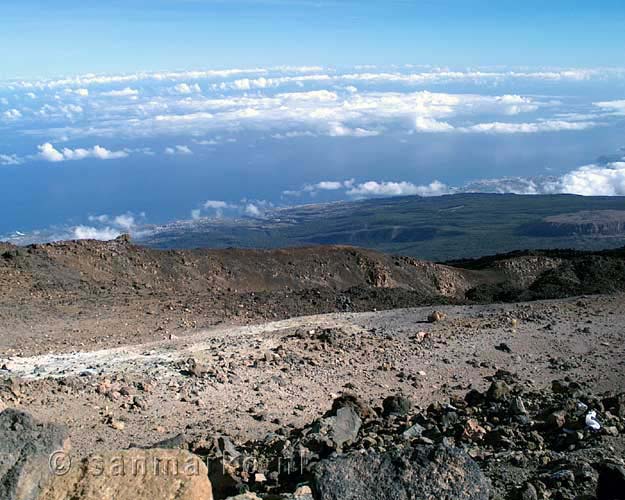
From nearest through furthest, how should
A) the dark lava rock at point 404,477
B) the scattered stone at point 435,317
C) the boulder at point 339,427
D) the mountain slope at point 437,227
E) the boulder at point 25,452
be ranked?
the boulder at point 25,452 → the dark lava rock at point 404,477 → the boulder at point 339,427 → the scattered stone at point 435,317 → the mountain slope at point 437,227

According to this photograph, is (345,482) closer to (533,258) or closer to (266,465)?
(266,465)

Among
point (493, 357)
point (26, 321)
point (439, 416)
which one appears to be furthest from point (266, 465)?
point (26, 321)

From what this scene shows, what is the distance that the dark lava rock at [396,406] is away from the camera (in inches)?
353

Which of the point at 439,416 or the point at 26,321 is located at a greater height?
the point at 439,416

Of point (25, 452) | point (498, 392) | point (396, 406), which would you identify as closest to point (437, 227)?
point (498, 392)

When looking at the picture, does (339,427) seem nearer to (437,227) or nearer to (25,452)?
(25,452)

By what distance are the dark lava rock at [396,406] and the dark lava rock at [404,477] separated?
403 centimetres

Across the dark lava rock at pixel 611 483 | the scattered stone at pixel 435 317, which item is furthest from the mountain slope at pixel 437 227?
the dark lava rock at pixel 611 483

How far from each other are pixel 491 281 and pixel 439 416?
838 inches

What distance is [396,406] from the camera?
902 centimetres

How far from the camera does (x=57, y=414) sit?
913cm

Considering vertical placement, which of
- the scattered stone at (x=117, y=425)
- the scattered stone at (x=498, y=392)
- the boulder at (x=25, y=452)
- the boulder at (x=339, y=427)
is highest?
the boulder at (x=25, y=452)

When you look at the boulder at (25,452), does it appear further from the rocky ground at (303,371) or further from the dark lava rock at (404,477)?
the rocky ground at (303,371)

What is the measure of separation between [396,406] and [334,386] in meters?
1.78
